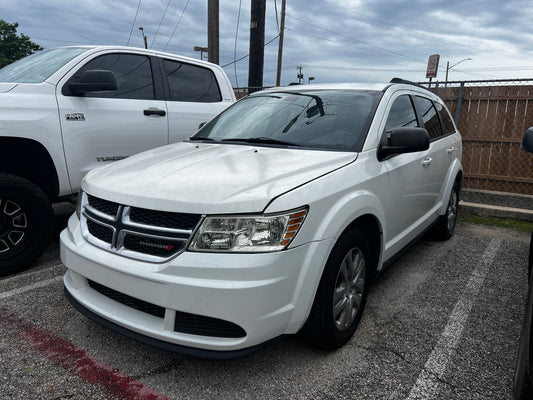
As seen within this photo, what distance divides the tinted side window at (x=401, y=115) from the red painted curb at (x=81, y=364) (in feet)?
7.93

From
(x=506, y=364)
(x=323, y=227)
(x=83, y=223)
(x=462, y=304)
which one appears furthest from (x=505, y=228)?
(x=83, y=223)

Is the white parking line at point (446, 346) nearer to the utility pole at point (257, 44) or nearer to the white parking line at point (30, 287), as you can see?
the white parking line at point (30, 287)

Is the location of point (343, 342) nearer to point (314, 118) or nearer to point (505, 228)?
point (314, 118)

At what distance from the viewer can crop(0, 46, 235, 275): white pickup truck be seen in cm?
349

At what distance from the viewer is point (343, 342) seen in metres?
2.53

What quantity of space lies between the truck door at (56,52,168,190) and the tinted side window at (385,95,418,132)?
2463mm

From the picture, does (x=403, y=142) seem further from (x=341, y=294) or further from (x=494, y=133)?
(x=494, y=133)

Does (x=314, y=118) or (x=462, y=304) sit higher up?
(x=314, y=118)

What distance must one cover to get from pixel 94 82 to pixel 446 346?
351 cm

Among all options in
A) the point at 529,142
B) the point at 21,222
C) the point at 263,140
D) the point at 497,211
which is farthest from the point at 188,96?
the point at 497,211

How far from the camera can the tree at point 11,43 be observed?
133 feet

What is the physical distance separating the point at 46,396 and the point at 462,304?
2918 millimetres

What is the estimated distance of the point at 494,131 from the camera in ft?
24.5

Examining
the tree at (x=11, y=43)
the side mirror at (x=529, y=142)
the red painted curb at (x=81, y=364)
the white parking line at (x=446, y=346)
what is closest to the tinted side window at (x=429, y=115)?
the white parking line at (x=446, y=346)
